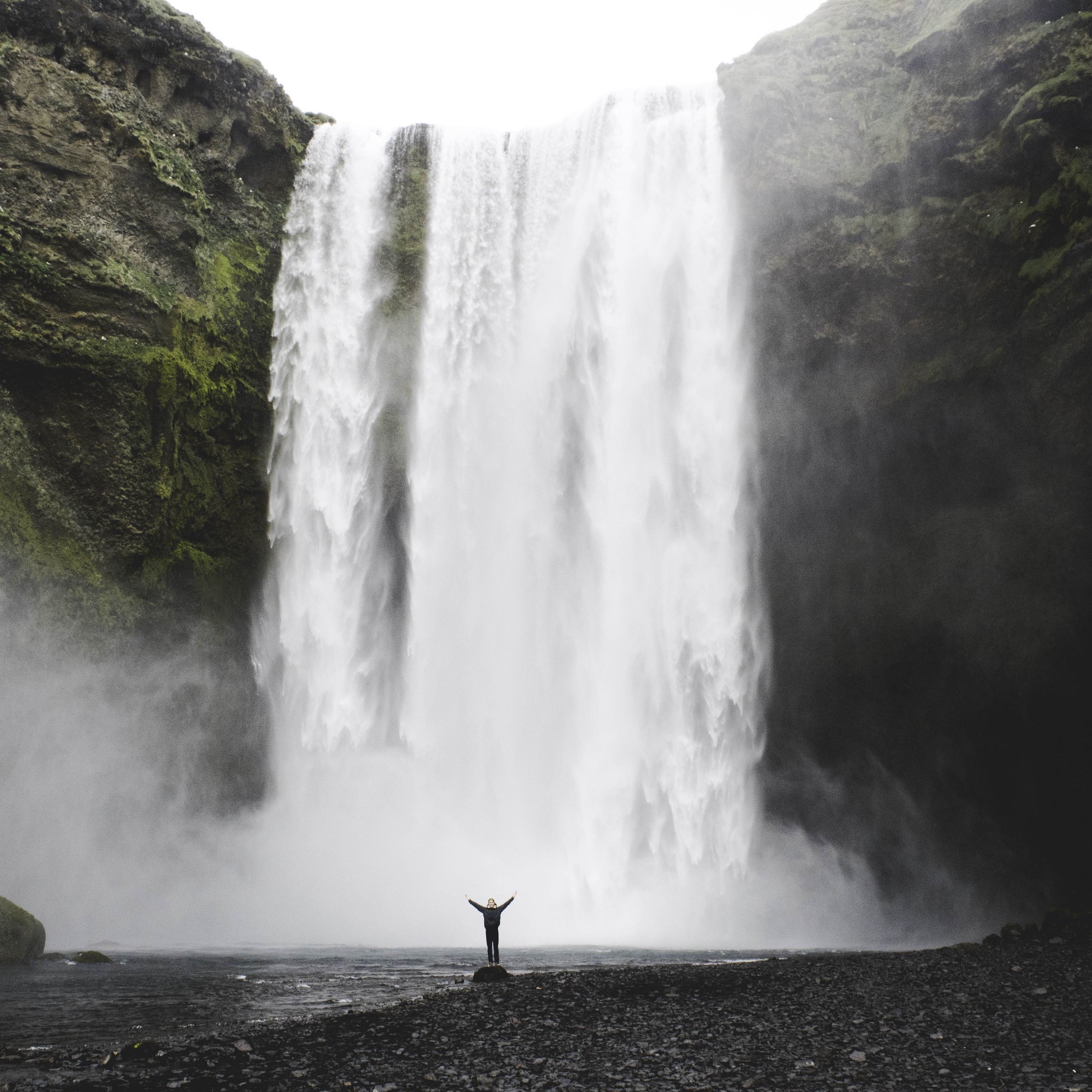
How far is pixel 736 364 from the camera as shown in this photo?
19172 millimetres

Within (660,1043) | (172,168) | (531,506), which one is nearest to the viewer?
(660,1043)

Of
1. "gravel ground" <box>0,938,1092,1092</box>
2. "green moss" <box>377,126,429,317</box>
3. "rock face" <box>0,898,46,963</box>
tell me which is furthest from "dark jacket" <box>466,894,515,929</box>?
"green moss" <box>377,126,429,317</box>

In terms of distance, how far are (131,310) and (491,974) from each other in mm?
14186

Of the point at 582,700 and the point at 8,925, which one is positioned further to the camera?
the point at 582,700

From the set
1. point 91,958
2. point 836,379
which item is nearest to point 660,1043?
point 91,958

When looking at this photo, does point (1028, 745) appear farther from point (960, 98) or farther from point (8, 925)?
point (8, 925)

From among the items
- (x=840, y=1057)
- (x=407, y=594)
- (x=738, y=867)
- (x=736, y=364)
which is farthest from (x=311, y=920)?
(x=736, y=364)

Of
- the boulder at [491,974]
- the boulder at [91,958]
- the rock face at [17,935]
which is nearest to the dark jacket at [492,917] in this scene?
the boulder at [491,974]

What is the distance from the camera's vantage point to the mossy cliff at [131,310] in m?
16.0

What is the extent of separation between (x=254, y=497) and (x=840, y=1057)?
16.8 m

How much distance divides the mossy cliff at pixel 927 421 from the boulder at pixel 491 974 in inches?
402

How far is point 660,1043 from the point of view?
270 inches

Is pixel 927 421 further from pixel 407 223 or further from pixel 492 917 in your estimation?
pixel 407 223

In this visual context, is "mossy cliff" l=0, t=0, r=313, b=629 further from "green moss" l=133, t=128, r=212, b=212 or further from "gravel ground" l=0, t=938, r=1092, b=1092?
"gravel ground" l=0, t=938, r=1092, b=1092
